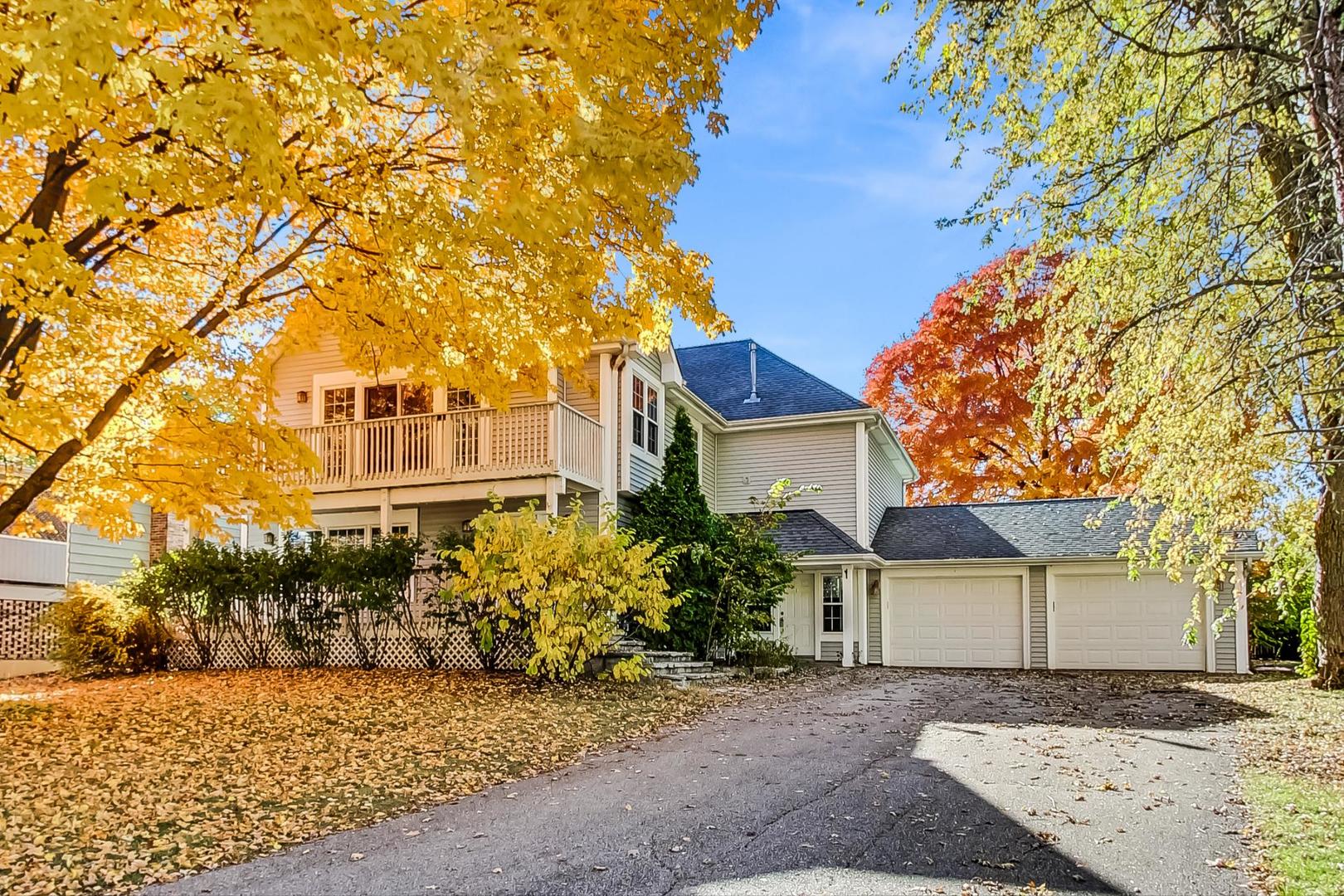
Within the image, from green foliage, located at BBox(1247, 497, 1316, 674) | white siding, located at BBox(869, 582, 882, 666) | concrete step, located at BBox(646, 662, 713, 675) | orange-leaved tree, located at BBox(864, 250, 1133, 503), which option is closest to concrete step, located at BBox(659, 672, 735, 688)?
concrete step, located at BBox(646, 662, 713, 675)

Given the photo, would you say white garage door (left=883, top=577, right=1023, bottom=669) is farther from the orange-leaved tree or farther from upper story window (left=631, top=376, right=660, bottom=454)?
the orange-leaved tree

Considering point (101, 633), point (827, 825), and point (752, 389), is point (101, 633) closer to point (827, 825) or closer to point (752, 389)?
point (827, 825)

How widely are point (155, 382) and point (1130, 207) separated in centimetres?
959

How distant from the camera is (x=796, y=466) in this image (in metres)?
21.1

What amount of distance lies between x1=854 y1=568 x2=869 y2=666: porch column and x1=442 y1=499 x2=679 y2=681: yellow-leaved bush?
8.77 meters

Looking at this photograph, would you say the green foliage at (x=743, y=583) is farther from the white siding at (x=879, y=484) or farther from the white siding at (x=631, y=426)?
the white siding at (x=879, y=484)

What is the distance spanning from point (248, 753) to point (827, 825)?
194 inches

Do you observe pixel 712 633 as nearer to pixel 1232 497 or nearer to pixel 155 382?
pixel 1232 497

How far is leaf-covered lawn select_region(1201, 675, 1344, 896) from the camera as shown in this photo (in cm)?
470

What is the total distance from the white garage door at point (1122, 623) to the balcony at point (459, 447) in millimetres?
10275

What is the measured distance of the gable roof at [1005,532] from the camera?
18828mm

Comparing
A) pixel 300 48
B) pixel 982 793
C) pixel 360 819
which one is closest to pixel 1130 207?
pixel 982 793

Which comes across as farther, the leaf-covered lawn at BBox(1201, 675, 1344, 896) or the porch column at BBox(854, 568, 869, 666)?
the porch column at BBox(854, 568, 869, 666)

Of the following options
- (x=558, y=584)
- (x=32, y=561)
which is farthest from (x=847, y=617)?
(x=32, y=561)
